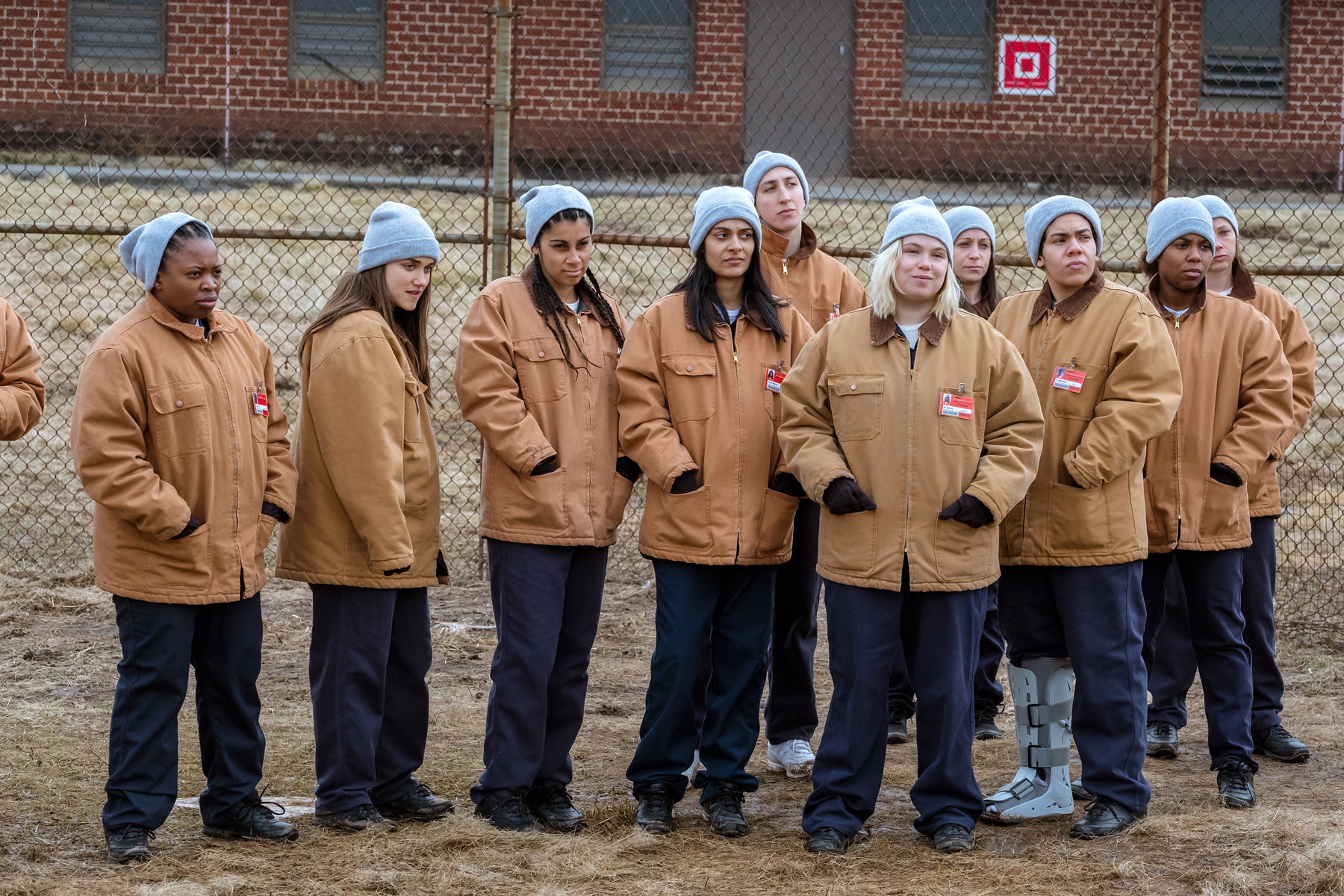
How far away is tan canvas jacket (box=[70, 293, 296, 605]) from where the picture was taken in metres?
4.10

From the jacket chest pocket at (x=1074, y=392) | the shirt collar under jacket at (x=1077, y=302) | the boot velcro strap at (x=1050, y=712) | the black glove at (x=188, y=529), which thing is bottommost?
the boot velcro strap at (x=1050, y=712)

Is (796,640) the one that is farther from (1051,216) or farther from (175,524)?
(175,524)

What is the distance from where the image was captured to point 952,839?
4.36 meters

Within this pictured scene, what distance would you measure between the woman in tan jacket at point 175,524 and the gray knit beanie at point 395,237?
0.47 meters

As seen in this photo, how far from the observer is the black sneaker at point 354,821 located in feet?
14.6

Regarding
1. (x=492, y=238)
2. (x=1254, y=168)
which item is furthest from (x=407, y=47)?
(x=1254, y=168)

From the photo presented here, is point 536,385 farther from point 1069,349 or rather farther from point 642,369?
point 1069,349

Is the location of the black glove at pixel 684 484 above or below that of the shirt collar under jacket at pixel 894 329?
below

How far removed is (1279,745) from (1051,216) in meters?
2.20

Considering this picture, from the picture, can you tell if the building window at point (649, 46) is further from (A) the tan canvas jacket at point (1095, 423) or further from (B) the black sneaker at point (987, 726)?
(A) the tan canvas jacket at point (1095, 423)

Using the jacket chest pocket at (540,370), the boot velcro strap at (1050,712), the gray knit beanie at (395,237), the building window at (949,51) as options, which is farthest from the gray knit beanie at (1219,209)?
the building window at (949,51)

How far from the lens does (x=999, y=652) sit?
5781 millimetres

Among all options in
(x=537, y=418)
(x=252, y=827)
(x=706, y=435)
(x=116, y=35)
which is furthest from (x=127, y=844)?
(x=116, y=35)

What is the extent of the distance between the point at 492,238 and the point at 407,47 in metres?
7.78
